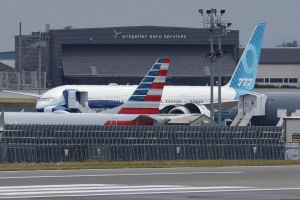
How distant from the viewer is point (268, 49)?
149 meters

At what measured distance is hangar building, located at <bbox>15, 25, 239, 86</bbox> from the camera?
453 ft

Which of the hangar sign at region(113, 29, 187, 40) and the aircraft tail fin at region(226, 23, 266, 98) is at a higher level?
the hangar sign at region(113, 29, 187, 40)

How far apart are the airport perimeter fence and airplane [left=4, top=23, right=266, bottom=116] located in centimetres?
2287

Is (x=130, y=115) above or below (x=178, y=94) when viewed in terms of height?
below

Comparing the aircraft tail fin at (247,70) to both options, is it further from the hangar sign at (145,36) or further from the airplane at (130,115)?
the hangar sign at (145,36)

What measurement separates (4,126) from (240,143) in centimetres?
1268

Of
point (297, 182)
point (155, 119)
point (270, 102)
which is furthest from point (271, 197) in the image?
point (270, 102)

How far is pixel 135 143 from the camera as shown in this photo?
164 feet

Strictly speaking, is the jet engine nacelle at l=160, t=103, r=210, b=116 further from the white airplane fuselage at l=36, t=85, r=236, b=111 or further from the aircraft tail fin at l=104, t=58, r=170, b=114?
the aircraft tail fin at l=104, t=58, r=170, b=114

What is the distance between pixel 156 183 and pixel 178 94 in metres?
52.4

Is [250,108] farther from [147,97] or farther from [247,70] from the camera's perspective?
[247,70]

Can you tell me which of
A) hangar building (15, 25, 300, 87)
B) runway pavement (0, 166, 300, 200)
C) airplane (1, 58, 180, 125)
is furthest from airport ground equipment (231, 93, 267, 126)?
Result: hangar building (15, 25, 300, 87)

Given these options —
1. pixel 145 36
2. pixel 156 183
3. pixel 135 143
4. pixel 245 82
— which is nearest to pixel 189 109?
pixel 245 82

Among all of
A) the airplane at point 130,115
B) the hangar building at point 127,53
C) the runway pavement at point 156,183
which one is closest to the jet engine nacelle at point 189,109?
the airplane at point 130,115
